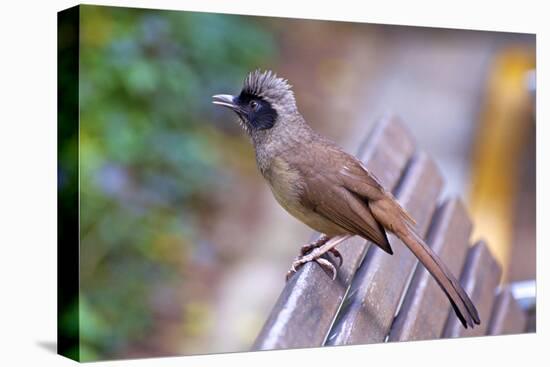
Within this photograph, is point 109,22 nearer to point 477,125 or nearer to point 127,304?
point 127,304

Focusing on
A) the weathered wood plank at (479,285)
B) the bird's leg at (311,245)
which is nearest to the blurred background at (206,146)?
the bird's leg at (311,245)

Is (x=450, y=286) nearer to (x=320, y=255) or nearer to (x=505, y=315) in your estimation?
(x=320, y=255)

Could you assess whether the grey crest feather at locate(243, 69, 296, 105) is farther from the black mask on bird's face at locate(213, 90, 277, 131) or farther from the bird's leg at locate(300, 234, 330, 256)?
the bird's leg at locate(300, 234, 330, 256)

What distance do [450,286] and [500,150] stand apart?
3.41m

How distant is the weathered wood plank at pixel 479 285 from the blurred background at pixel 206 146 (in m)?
1.35

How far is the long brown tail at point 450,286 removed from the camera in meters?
3.33

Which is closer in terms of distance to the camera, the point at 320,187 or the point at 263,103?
the point at 320,187

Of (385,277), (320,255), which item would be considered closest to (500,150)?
(385,277)

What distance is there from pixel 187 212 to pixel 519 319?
6.37ft

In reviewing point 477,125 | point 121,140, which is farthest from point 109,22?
point 477,125

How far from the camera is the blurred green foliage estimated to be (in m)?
4.32

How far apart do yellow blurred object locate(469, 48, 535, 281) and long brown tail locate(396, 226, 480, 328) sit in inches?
106

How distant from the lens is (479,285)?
3.82 metres

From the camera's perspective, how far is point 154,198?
493 centimetres
